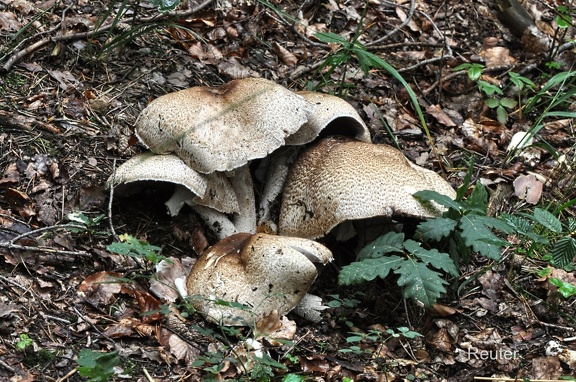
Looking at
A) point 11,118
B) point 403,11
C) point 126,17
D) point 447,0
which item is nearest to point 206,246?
point 11,118

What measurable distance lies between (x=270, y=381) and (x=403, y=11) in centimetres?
449

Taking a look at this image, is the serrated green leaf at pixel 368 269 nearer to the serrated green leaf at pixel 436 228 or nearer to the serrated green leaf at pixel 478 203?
the serrated green leaf at pixel 436 228

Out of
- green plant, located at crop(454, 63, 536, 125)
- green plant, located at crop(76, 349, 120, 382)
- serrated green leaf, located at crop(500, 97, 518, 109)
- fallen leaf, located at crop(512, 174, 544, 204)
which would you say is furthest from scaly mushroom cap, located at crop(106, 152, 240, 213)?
serrated green leaf, located at crop(500, 97, 518, 109)

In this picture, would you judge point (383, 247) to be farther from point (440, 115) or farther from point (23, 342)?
point (440, 115)

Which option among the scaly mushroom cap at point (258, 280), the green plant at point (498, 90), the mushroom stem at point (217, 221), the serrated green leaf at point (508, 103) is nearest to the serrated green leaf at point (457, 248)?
the scaly mushroom cap at point (258, 280)

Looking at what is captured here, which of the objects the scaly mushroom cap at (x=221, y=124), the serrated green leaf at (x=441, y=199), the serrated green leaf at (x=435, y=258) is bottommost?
the serrated green leaf at (x=435, y=258)

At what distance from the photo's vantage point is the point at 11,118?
3902 mm

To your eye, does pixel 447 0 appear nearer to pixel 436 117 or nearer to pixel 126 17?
pixel 436 117

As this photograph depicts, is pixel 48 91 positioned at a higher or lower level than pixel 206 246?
higher

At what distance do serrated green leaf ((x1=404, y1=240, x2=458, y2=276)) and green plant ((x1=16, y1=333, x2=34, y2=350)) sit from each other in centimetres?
182

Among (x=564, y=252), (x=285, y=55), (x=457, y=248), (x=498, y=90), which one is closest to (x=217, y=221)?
(x=457, y=248)

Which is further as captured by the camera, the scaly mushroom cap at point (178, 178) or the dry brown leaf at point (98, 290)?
the scaly mushroom cap at point (178, 178)

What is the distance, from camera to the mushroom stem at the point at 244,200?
392 centimetres

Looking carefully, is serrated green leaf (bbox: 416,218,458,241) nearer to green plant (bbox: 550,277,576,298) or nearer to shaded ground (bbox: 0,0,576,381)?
shaded ground (bbox: 0,0,576,381)
